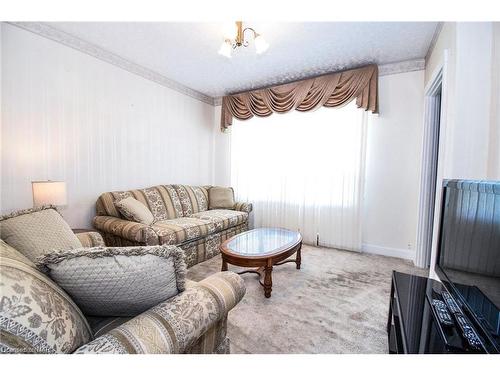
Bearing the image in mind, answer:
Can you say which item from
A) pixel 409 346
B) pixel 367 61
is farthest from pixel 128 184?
pixel 367 61

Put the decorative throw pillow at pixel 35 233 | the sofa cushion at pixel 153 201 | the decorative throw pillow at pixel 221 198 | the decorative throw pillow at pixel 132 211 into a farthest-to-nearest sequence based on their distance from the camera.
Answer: the decorative throw pillow at pixel 221 198
the sofa cushion at pixel 153 201
the decorative throw pillow at pixel 132 211
the decorative throw pillow at pixel 35 233

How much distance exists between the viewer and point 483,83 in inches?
60.4

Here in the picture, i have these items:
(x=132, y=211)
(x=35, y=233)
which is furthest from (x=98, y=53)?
(x=35, y=233)

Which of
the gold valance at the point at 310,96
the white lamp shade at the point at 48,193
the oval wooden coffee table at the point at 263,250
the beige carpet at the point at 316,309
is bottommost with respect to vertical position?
the beige carpet at the point at 316,309

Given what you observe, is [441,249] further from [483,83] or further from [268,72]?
[268,72]

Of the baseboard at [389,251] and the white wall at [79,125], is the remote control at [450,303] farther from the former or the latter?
the white wall at [79,125]

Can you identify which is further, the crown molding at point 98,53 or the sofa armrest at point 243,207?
the sofa armrest at point 243,207

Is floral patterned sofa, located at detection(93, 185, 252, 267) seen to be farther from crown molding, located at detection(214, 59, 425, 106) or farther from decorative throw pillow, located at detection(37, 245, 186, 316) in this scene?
crown molding, located at detection(214, 59, 425, 106)

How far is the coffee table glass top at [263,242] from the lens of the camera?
→ 6.92 feet

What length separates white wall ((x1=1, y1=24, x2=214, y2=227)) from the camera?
205 cm

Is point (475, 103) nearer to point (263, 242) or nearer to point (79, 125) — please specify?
point (263, 242)

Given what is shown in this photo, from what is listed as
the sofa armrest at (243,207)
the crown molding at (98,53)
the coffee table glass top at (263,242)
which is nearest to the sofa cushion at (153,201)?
the sofa armrest at (243,207)

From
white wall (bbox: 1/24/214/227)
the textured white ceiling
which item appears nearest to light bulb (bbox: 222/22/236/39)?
the textured white ceiling

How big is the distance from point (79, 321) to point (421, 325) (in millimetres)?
1297
